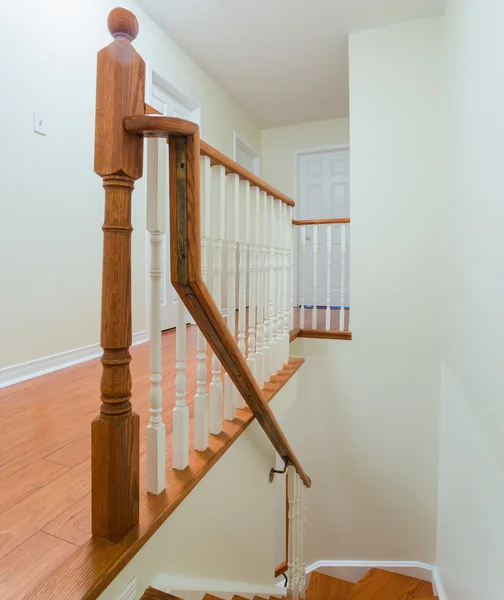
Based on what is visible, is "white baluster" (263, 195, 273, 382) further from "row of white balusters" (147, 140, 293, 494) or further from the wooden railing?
the wooden railing

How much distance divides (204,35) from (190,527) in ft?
11.4

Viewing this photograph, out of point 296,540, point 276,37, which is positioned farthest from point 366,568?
point 276,37

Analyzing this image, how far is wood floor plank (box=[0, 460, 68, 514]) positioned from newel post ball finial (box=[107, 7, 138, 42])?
1172 mm

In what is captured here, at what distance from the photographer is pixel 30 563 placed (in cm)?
85

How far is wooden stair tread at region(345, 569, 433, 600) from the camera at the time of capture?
119 inches

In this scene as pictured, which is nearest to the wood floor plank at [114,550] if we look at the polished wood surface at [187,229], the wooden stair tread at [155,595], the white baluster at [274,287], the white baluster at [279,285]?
the wooden stair tread at [155,595]

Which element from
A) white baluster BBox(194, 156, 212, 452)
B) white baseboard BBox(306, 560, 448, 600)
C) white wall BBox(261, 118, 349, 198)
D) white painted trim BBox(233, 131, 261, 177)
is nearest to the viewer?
white baluster BBox(194, 156, 212, 452)

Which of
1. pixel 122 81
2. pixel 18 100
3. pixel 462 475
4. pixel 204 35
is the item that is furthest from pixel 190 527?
pixel 204 35

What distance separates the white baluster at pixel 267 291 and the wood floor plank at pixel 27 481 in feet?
3.56

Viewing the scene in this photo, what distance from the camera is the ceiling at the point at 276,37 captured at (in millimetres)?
2887

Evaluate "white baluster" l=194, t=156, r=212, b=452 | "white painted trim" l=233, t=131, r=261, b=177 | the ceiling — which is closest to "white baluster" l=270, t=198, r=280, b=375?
"white baluster" l=194, t=156, r=212, b=452

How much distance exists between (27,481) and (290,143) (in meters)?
4.85

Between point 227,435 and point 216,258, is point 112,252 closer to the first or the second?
point 216,258

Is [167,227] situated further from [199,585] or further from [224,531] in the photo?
[199,585]
